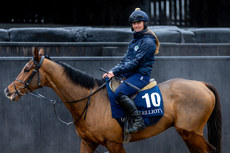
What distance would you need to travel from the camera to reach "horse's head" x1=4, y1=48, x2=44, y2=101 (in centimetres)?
432

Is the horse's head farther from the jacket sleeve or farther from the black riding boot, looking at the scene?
the black riding boot

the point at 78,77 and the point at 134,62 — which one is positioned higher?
the point at 134,62

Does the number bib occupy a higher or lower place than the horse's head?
lower

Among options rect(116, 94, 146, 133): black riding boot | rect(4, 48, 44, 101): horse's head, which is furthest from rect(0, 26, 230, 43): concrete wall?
rect(116, 94, 146, 133): black riding boot

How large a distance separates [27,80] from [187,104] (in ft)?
7.52

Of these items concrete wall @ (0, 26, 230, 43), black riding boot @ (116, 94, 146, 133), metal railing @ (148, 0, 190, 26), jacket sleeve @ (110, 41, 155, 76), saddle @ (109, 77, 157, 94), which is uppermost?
metal railing @ (148, 0, 190, 26)

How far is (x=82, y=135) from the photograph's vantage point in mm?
4535

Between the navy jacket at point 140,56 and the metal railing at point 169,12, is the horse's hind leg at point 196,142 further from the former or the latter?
the metal railing at point 169,12

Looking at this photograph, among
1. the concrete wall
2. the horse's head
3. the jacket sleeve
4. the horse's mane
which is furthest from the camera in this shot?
the concrete wall

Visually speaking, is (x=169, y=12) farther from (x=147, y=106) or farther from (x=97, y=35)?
(x=147, y=106)

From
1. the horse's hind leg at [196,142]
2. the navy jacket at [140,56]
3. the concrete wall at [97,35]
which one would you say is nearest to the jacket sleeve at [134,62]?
the navy jacket at [140,56]

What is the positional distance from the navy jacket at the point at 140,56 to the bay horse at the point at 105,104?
442 millimetres

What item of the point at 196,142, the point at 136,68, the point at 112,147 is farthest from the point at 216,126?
the point at 112,147

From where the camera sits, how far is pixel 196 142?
4.75 m
